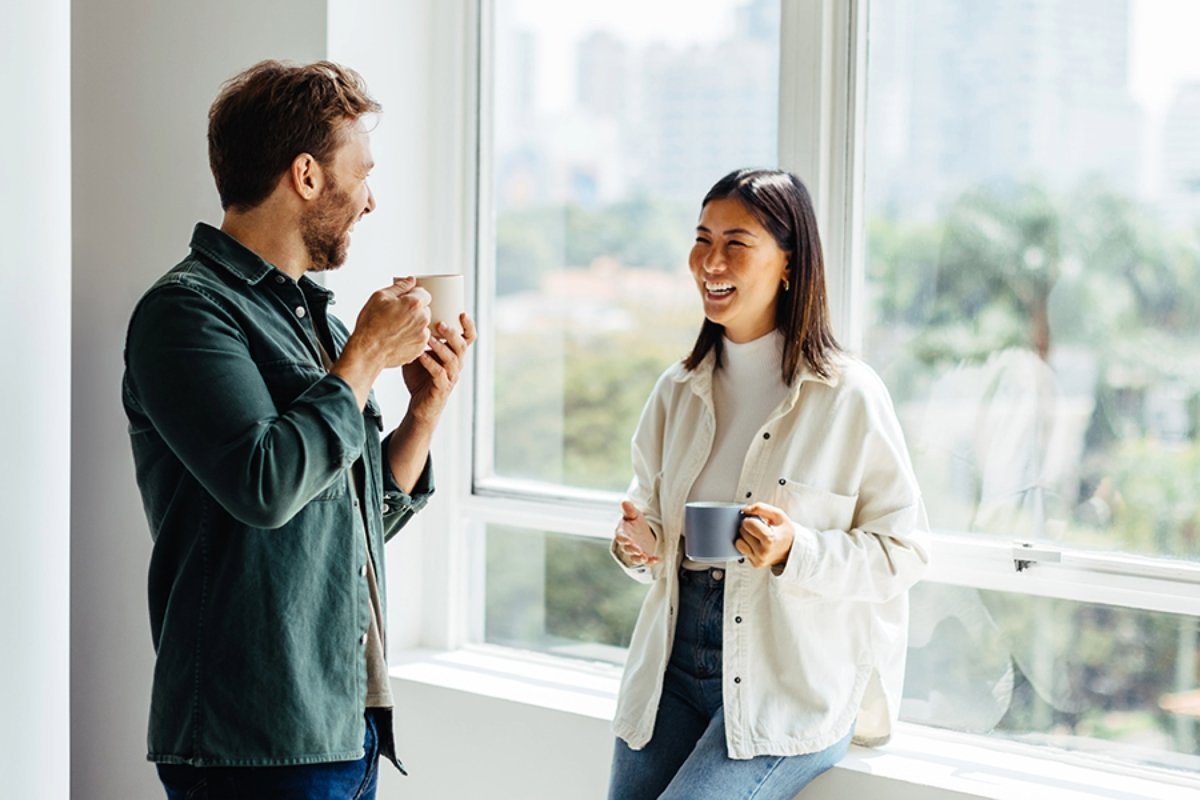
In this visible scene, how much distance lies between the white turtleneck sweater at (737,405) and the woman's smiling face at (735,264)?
0.06 meters

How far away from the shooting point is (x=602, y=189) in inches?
102

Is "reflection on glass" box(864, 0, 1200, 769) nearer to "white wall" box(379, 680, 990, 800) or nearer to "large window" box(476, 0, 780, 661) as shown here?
"large window" box(476, 0, 780, 661)

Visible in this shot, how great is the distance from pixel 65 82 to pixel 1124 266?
5.63 ft

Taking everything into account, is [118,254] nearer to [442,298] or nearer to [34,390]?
[34,390]

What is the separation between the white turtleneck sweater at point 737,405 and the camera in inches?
79.4

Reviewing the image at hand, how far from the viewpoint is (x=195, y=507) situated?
152 centimetres

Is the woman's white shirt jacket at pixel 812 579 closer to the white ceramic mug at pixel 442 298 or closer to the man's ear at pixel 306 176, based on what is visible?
the white ceramic mug at pixel 442 298

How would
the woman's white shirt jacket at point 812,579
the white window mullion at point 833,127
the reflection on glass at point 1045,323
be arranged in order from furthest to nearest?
the white window mullion at point 833,127
the reflection on glass at point 1045,323
the woman's white shirt jacket at point 812,579

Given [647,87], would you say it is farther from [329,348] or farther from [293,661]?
[293,661]

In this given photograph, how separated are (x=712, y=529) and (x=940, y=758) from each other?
2.27ft

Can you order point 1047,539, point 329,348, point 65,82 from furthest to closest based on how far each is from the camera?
point 1047,539 < point 65,82 < point 329,348

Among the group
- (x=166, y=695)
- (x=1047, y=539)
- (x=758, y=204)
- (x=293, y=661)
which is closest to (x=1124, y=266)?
(x=1047, y=539)

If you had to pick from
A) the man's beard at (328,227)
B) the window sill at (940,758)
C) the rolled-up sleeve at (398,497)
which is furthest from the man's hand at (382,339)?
the window sill at (940,758)

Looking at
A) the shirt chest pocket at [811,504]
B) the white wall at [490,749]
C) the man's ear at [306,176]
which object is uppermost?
the man's ear at [306,176]
